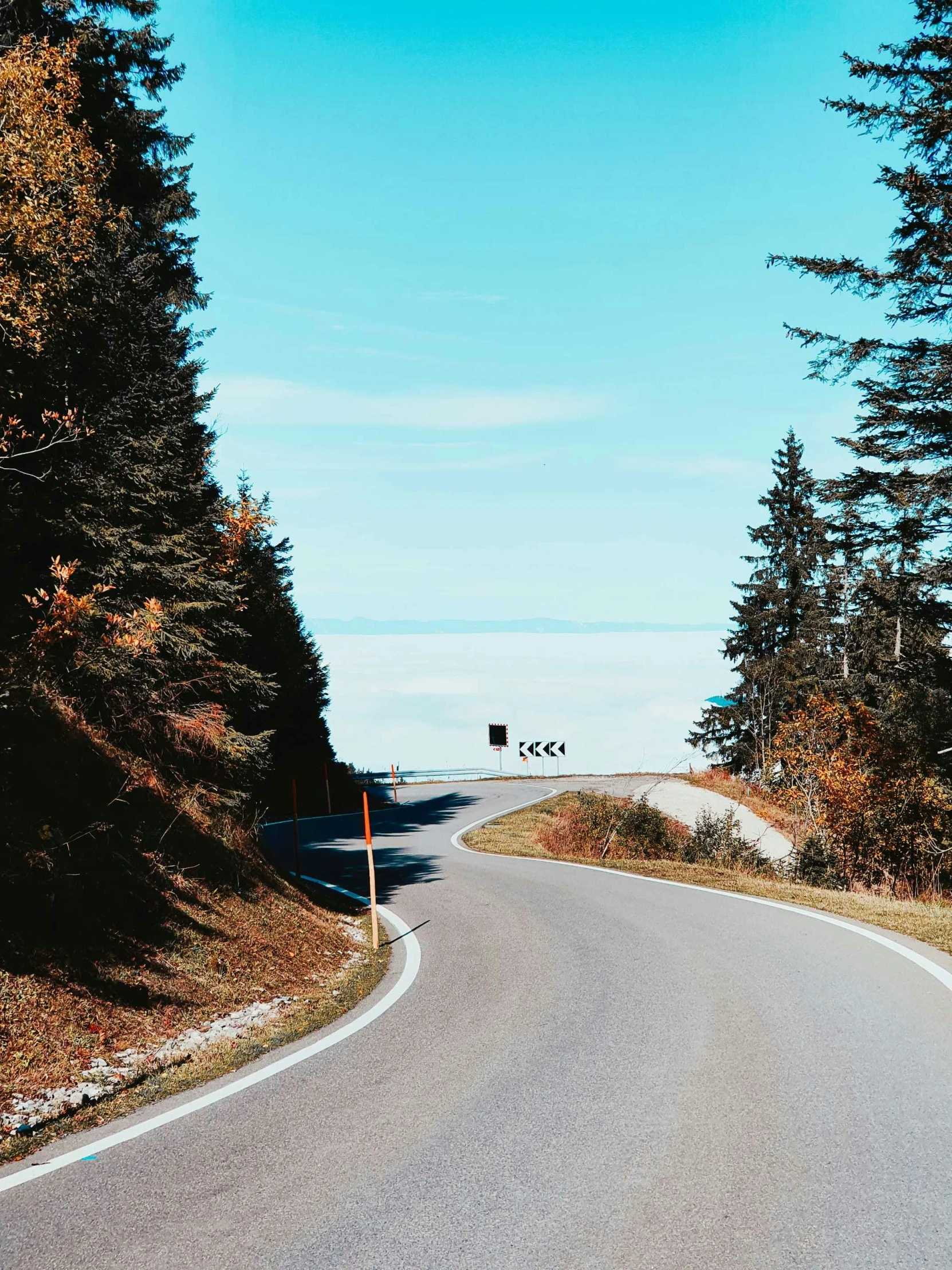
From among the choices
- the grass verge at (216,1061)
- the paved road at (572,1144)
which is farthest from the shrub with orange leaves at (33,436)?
the paved road at (572,1144)

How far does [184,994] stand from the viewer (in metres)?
8.06

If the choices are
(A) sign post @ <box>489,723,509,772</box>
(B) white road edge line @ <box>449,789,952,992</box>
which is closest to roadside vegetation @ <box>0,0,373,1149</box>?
(B) white road edge line @ <box>449,789,952,992</box>

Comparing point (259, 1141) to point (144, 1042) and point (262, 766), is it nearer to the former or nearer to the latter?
point (144, 1042)

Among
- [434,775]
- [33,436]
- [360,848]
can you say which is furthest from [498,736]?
[33,436]

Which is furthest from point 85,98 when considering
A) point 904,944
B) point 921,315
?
point 904,944

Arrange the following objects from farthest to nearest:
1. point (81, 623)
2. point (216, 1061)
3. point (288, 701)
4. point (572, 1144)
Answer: point (288, 701) → point (81, 623) → point (216, 1061) → point (572, 1144)

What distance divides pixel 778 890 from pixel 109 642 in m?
11.6

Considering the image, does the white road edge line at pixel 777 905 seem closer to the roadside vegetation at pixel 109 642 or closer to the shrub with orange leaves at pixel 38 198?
the roadside vegetation at pixel 109 642

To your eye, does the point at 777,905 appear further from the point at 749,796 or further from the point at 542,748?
the point at 542,748

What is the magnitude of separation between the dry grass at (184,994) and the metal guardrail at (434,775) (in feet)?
106

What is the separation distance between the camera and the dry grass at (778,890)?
39.8ft

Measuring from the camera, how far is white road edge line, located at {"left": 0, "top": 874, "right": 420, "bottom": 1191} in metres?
4.90

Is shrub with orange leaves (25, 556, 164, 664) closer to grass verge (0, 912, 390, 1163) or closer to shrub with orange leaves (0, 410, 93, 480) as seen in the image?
shrub with orange leaves (0, 410, 93, 480)

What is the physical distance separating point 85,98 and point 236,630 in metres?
9.97
